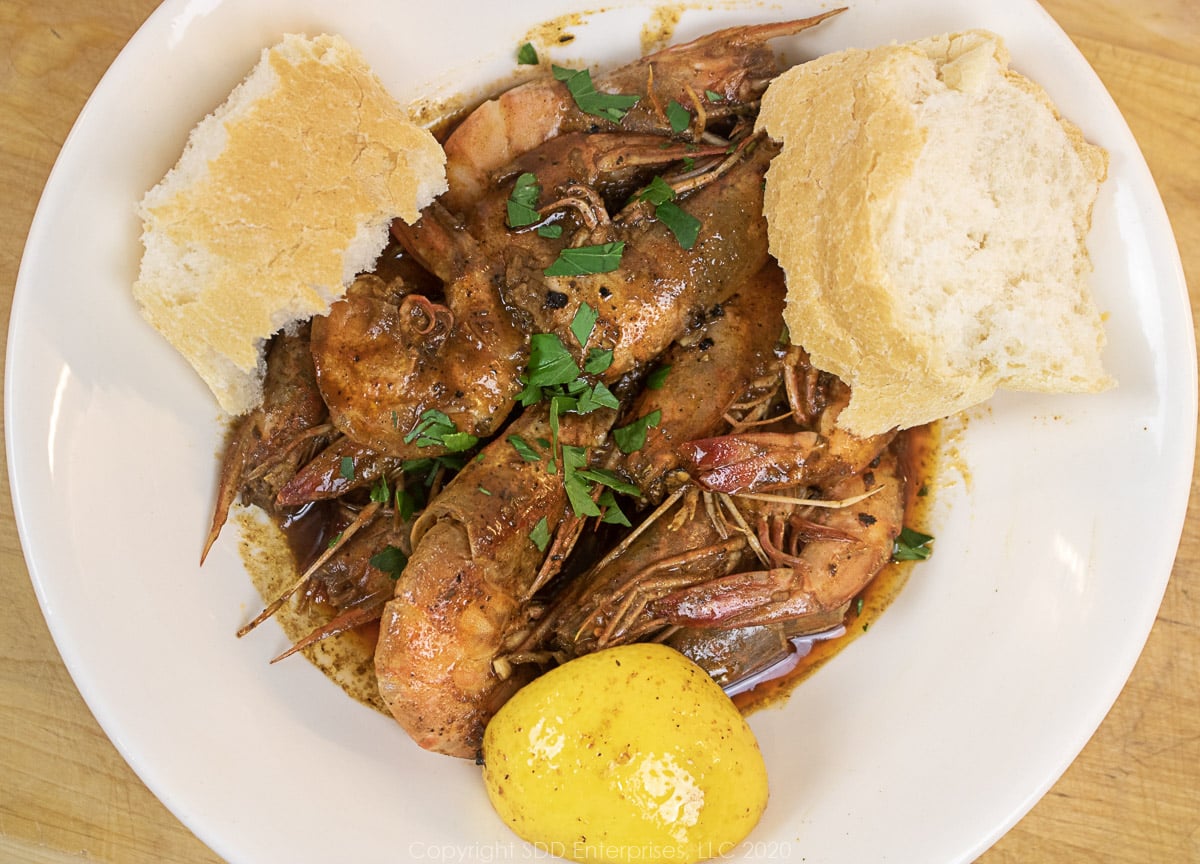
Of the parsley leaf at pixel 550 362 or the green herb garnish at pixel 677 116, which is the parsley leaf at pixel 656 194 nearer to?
the green herb garnish at pixel 677 116

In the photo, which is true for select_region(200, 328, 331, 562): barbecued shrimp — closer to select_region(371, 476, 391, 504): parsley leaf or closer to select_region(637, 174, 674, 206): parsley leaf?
select_region(371, 476, 391, 504): parsley leaf

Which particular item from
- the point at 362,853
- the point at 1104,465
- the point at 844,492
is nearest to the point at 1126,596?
the point at 1104,465

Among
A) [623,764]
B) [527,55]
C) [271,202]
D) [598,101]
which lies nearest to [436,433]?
[271,202]

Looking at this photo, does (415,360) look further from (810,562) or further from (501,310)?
(810,562)

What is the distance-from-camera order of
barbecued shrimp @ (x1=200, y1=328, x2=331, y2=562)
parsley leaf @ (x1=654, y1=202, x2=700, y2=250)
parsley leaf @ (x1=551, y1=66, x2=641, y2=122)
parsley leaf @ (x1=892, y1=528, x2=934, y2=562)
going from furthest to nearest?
1. parsley leaf @ (x1=892, y1=528, x2=934, y2=562)
2. parsley leaf @ (x1=551, y1=66, x2=641, y2=122)
3. barbecued shrimp @ (x1=200, y1=328, x2=331, y2=562)
4. parsley leaf @ (x1=654, y1=202, x2=700, y2=250)

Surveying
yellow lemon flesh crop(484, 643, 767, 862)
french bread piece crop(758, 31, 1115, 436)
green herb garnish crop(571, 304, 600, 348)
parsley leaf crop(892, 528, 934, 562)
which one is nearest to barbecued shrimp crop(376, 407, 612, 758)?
yellow lemon flesh crop(484, 643, 767, 862)
